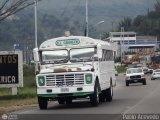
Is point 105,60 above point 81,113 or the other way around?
above

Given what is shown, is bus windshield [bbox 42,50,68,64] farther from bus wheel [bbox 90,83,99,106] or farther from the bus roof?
bus wheel [bbox 90,83,99,106]

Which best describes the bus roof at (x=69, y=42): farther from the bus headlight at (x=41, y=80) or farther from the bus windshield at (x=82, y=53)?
the bus headlight at (x=41, y=80)

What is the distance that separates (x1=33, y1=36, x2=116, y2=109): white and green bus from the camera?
80.9 feet

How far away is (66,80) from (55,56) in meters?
1.83

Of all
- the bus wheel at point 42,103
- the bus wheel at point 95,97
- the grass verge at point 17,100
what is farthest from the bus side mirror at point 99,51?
the grass verge at point 17,100

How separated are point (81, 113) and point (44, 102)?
4.27m

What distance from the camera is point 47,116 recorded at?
21.2 m

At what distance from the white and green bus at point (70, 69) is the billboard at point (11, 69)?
8.97m

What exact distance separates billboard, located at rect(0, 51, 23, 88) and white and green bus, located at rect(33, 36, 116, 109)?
8.97 metres

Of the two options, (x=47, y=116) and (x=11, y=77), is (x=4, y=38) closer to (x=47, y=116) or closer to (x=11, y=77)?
(x=11, y=77)

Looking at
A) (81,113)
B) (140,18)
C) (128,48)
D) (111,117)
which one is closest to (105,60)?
(81,113)

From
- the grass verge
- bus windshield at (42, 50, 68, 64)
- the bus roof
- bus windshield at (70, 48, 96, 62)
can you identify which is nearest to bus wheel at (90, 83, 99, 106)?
bus windshield at (70, 48, 96, 62)

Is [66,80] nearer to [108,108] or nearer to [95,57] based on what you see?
[95,57]

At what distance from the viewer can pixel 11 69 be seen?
35.4 m
